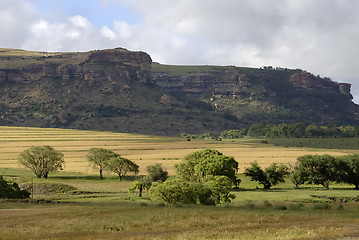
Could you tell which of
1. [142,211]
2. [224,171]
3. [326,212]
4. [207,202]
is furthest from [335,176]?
[142,211]

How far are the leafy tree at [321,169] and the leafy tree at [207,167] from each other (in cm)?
1328

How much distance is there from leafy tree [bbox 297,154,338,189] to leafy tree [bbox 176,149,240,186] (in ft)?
43.6

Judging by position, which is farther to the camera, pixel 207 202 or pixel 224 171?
pixel 224 171

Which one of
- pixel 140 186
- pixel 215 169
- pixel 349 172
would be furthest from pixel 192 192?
pixel 349 172

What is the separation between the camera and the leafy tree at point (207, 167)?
83.6 metres

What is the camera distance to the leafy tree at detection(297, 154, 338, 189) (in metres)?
90.2

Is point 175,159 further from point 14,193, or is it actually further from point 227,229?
point 227,229

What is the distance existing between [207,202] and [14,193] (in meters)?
25.6

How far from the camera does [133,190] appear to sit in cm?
7688

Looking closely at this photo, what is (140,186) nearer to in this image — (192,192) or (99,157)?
(192,192)

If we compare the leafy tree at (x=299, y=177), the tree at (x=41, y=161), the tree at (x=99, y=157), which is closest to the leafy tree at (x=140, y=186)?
the tree at (x=99, y=157)

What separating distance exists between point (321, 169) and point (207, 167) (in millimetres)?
20949

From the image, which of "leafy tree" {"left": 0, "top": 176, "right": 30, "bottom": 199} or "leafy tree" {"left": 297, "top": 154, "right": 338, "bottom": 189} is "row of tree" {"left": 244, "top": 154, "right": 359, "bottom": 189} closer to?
"leafy tree" {"left": 297, "top": 154, "right": 338, "bottom": 189}

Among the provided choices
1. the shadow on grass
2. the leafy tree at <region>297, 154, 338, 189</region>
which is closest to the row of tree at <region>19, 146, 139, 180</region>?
the shadow on grass
